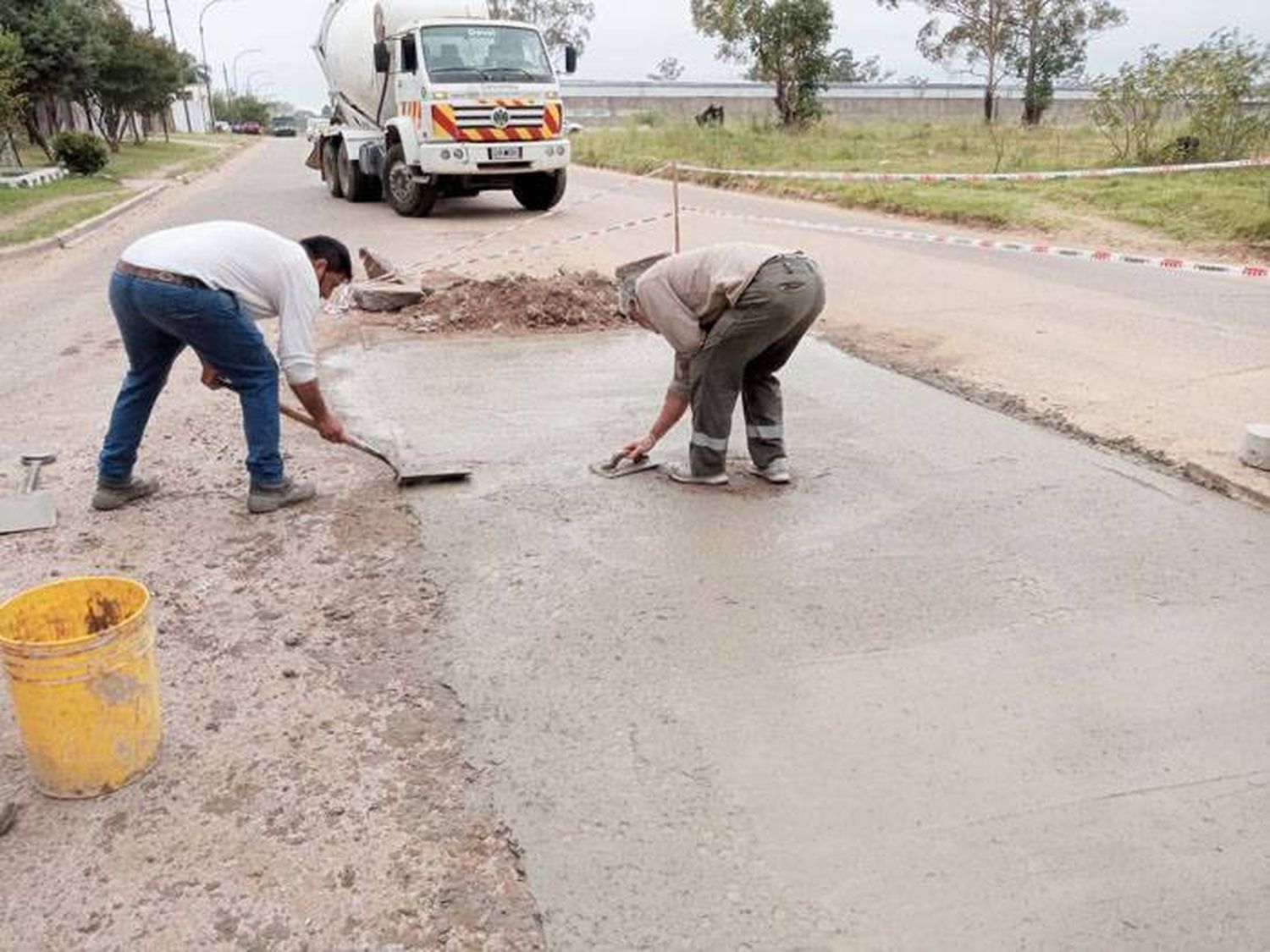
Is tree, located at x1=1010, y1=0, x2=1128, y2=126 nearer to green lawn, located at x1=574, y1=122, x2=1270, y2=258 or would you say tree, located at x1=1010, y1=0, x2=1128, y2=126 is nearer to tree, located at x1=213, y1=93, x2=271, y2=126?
green lawn, located at x1=574, y1=122, x2=1270, y2=258

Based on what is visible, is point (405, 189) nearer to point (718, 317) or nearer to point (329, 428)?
point (329, 428)

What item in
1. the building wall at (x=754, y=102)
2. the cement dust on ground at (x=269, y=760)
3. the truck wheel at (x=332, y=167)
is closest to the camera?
the cement dust on ground at (x=269, y=760)

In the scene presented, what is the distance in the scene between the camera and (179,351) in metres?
4.32

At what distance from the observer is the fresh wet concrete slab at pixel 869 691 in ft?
7.34

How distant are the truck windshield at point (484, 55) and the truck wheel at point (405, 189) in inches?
56.2

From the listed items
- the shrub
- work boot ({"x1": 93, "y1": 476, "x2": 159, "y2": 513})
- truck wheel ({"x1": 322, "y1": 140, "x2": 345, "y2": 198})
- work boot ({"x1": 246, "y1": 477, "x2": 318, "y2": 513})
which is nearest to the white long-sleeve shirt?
work boot ({"x1": 246, "y1": 477, "x2": 318, "y2": 513})

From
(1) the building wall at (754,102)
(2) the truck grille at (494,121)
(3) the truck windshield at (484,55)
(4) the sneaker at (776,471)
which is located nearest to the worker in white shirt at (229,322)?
(4) the sneaker at (776,471)

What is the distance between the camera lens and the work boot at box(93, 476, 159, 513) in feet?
14.6

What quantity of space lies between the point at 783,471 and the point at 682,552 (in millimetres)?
928

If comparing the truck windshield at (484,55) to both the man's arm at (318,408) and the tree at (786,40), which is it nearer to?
the man's arm at (318,408)

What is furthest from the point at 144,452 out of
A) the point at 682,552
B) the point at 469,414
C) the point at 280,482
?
the point at 682,552

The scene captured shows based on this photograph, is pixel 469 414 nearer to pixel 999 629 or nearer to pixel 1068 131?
pixel 999 629

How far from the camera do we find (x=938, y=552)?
3.96 metres

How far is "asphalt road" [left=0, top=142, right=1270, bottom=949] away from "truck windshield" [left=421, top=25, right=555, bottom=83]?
9235 mm
